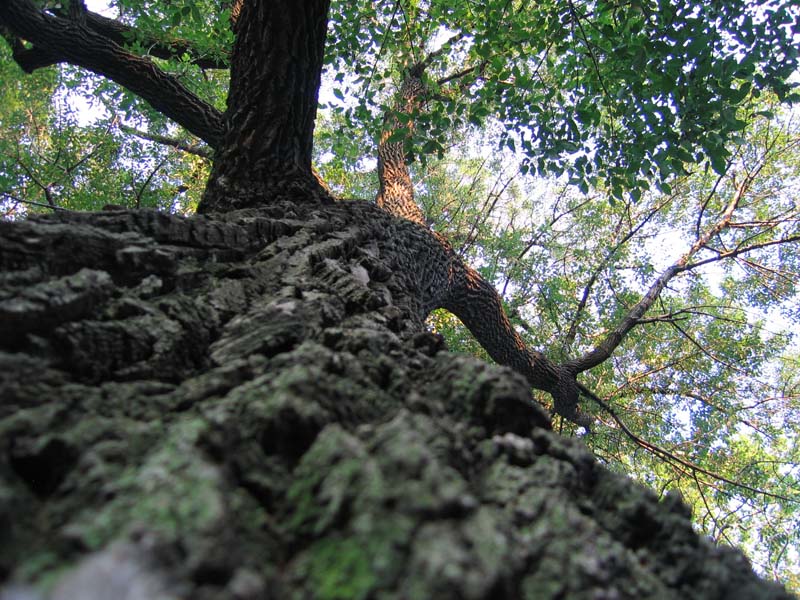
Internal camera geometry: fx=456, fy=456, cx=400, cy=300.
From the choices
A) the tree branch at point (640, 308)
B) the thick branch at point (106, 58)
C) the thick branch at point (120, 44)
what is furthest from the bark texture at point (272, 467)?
the tree branch at point (640, 308)

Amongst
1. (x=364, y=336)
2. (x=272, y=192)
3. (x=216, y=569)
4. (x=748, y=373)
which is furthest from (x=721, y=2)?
(x=748, y=373)

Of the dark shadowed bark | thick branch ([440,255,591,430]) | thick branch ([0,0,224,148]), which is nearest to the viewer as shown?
the dark shadowed bark

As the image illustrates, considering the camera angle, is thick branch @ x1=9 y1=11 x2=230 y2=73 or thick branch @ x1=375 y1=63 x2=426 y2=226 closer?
thick branch @ x1=9 y1=11 x2=230 y2=73

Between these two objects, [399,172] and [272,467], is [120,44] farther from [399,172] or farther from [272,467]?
[272,467]

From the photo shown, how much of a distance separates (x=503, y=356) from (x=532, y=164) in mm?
2298

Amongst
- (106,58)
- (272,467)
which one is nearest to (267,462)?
(272,467)

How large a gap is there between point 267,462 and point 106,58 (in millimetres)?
4828

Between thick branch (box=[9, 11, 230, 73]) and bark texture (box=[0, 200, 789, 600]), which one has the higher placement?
thick branch (box=[9, 11, 230, 73])

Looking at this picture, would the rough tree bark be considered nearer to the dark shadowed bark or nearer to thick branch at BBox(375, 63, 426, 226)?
the dark shadowed bark

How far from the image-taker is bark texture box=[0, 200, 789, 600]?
1.99ft

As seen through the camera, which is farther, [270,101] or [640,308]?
[640,308]

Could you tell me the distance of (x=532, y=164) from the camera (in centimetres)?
450

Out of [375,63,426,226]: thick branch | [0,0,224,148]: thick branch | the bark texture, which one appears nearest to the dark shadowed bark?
[0,0,224,148]: thick branch

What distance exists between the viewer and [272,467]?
0.83 meters
